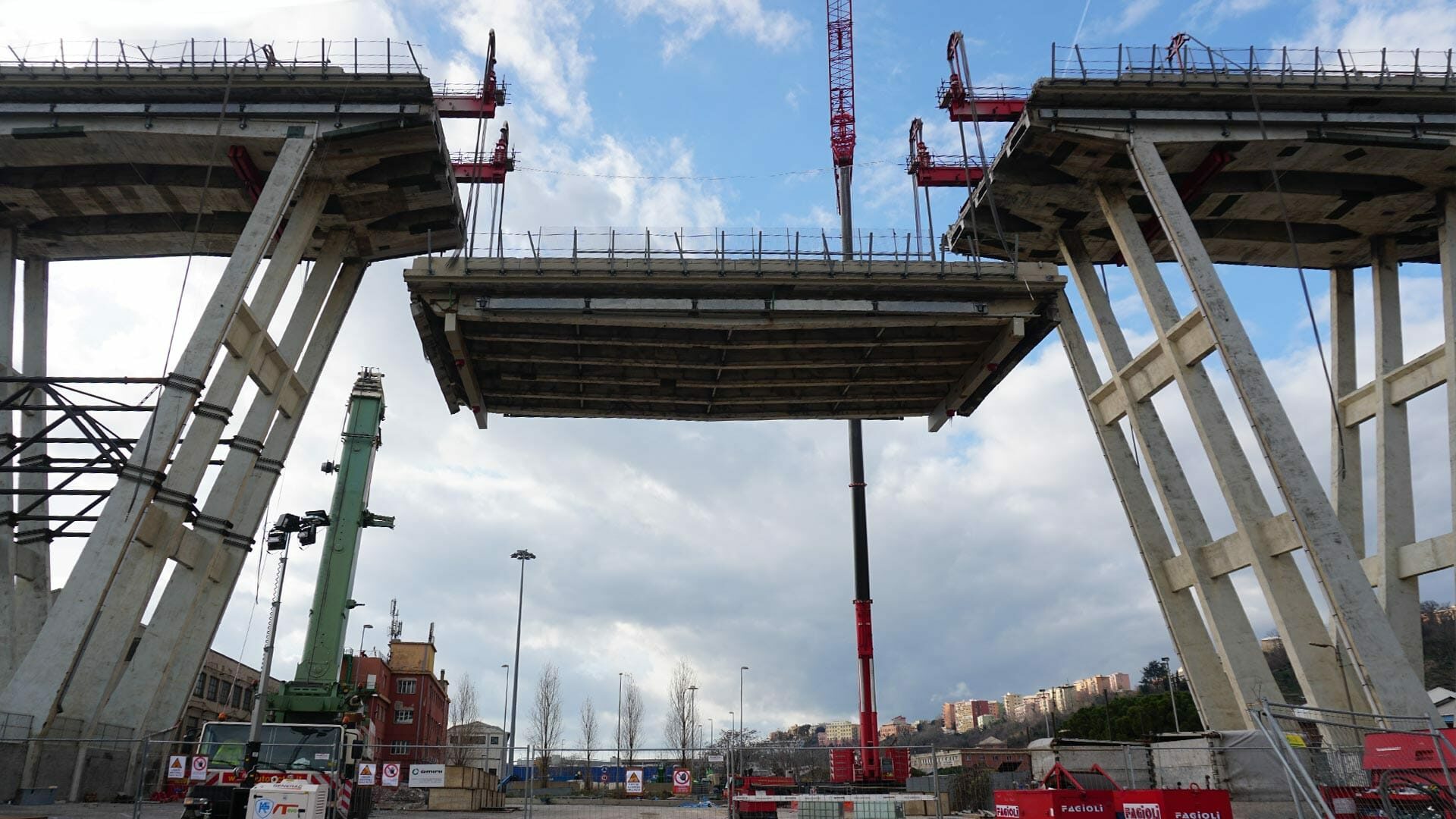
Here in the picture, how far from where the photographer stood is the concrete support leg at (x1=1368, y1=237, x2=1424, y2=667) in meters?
25.8

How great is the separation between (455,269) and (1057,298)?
17.8 meters

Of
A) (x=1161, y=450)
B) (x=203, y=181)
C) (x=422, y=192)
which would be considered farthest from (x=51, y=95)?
(x=1161, y=450)

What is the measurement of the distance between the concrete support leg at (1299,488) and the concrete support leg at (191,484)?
24.0 m

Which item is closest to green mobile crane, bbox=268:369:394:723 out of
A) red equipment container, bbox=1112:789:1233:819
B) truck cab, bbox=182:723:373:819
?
truck cab, bbox=182:723:373:819

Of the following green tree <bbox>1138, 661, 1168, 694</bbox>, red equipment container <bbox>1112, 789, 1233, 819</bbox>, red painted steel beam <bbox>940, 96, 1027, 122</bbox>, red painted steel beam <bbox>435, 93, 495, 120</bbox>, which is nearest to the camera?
red equipment container <bbox>1112, 789, 1233, 819</bbox>

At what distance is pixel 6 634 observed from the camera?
84.3 feet

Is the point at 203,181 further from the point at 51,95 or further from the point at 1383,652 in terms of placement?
the point at 1383,652

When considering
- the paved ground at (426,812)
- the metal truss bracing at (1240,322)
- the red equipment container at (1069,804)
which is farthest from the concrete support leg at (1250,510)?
the paved ground at (426,812)

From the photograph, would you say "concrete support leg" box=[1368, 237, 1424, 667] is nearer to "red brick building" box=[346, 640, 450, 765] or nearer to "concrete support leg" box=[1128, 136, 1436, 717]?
"concrete support leg" box=[1128, 136, 1436, 717]

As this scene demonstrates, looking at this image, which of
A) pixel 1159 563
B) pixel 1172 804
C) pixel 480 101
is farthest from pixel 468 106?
pixel 1172 804

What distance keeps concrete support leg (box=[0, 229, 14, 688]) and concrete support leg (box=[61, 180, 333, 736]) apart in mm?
4769

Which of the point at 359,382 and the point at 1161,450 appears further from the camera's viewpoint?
the point at 359,382

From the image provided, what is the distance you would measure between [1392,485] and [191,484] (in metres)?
33.0

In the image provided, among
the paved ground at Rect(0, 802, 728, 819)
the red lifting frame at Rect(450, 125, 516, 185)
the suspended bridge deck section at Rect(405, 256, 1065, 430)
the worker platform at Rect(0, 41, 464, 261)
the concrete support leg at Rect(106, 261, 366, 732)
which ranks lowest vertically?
the paved ground at Rect(0, 802, 728, 819)
